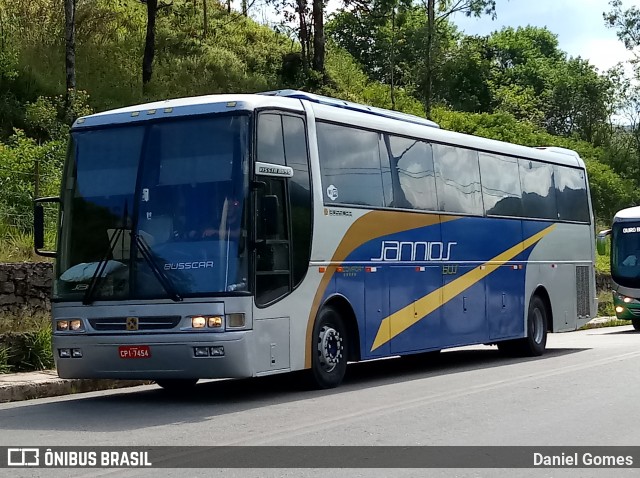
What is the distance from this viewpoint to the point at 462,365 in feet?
58.9

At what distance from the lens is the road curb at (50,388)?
1352cm

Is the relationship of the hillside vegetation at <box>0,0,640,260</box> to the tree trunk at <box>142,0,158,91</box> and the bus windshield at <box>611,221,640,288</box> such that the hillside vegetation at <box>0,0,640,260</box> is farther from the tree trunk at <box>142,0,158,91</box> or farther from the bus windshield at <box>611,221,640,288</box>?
the bus windshield at <box>611,221,640,288</box>

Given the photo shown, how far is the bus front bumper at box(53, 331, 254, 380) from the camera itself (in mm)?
11789

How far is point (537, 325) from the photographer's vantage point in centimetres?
1984

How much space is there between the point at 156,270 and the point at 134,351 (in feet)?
3.01

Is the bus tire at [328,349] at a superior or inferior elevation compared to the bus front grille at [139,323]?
inferior

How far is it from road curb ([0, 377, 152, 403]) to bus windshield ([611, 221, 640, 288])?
1845 cm

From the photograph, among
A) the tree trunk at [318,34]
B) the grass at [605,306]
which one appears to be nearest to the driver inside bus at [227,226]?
the grass at [605,306]

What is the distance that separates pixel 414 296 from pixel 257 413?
15.8 feet

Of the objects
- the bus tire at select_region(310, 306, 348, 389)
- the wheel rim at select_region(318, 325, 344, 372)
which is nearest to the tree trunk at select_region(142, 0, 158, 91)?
the bus tire at select_region(310, 306, 348, 389)

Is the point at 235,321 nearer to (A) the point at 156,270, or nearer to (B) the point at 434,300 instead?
(A) the point at 156,270

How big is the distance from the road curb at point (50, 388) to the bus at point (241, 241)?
101 cm

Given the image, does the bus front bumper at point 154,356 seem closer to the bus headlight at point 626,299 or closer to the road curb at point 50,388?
the road curb at point 50,388

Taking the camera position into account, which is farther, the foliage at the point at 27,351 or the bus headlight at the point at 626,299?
the bus headlight at the point at 626,299
